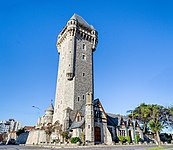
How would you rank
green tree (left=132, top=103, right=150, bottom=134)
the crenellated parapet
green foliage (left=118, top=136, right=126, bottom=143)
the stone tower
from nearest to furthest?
green foliage (left=118, top=136, right=126, bottom=143) → the stone tower → green tree (left=132, top=103, right=150, bottom=134) → the crenellated parapet

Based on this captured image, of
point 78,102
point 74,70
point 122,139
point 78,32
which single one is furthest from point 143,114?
point 78,32

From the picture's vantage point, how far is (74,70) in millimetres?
49000

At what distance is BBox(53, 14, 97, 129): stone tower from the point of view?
45.4m

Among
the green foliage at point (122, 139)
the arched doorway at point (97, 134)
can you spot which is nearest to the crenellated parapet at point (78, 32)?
the arched doorway at point (97, 134)

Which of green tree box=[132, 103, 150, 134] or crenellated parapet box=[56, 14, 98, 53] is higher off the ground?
crenellated parapet box=[56, 14, 98, 53]

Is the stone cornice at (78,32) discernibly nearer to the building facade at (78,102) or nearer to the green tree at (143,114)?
the building facade at (78,102)

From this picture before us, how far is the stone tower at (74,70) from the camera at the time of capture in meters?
45.4

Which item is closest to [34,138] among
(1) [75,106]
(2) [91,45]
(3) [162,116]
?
(1) [75,106]

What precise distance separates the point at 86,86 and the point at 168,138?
35.6m

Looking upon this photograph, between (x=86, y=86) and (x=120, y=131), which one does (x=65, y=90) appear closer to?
(x=86, y=86)

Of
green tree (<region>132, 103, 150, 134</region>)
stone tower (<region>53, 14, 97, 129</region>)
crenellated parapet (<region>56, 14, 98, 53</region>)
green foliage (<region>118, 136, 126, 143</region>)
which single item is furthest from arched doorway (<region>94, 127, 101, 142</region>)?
crenellated parapet (<region>56, 14, 98, 53</region>)

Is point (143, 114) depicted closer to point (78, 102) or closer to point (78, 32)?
point (78, 102)

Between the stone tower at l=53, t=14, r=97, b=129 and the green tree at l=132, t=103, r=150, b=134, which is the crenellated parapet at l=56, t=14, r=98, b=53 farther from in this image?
the green tree at l=132, t=103, r=150, b=134

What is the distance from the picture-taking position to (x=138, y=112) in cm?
5847
